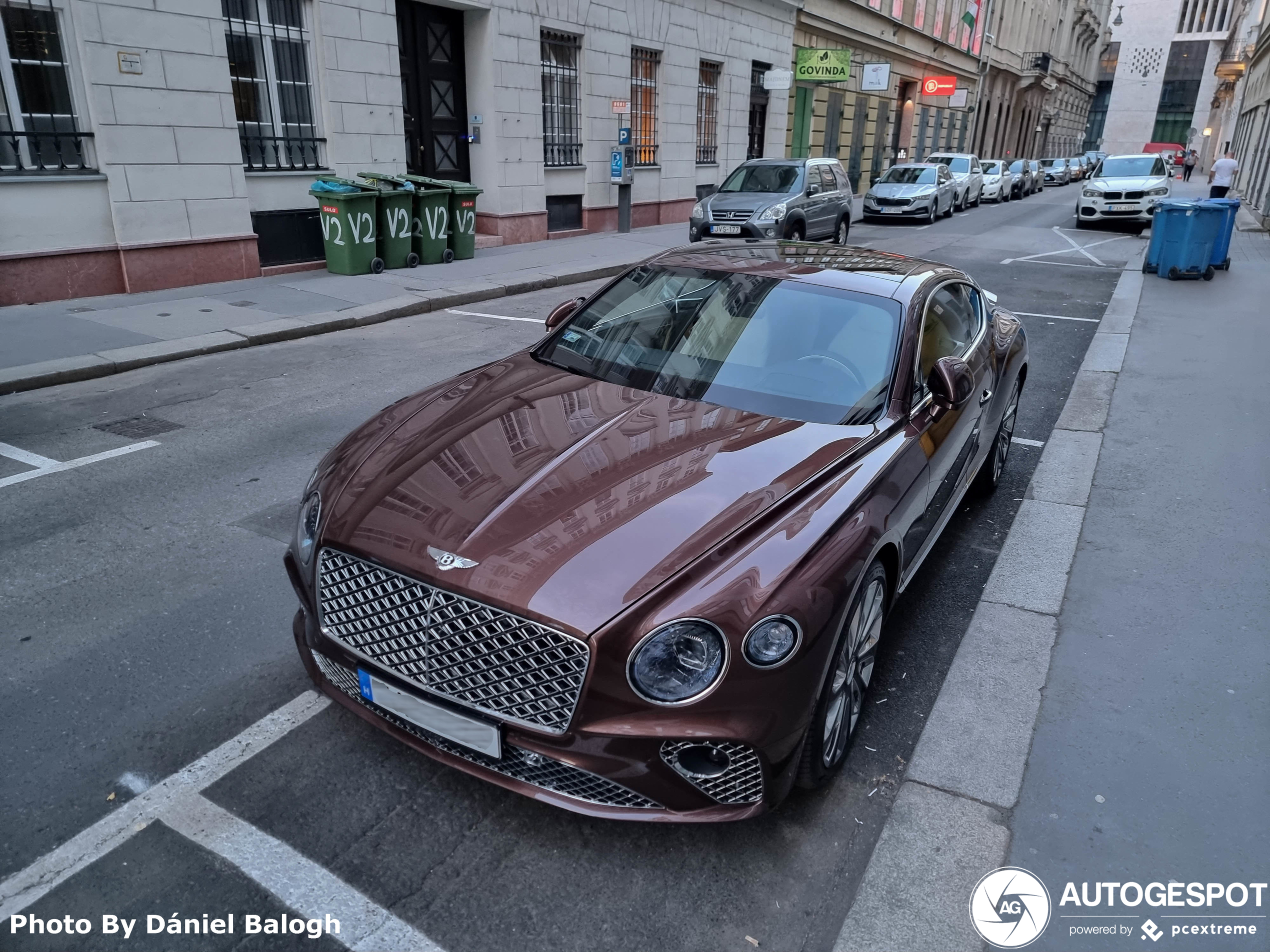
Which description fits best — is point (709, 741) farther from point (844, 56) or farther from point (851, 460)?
point (844, 56)

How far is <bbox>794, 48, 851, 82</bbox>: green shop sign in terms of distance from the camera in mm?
25078

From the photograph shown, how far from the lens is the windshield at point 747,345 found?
3547 mm

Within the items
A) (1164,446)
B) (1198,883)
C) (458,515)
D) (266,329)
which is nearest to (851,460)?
(458,515)

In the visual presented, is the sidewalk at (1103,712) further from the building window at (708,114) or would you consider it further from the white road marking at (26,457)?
the building window at (708,114)

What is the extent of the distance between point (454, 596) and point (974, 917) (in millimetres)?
1708

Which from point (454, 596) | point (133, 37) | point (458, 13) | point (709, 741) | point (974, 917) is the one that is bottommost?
point (974, 917)

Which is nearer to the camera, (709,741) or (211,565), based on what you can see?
(709,741)

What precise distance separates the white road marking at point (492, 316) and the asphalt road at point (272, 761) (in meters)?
4.71

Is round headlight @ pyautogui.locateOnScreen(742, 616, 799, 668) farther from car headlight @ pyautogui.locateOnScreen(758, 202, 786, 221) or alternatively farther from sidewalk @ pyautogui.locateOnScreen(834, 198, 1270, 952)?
car headlight @ pyautogui.locateOnScreen(758, 202, 786, 221)

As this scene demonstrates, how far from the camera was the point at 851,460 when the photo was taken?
3.15 meters

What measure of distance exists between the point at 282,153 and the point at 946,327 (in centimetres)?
1081

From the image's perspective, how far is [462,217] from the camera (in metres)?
13.7

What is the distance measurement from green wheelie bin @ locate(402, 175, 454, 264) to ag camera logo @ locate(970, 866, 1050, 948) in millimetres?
12115

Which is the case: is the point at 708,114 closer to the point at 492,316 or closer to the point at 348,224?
the point at 348,224
